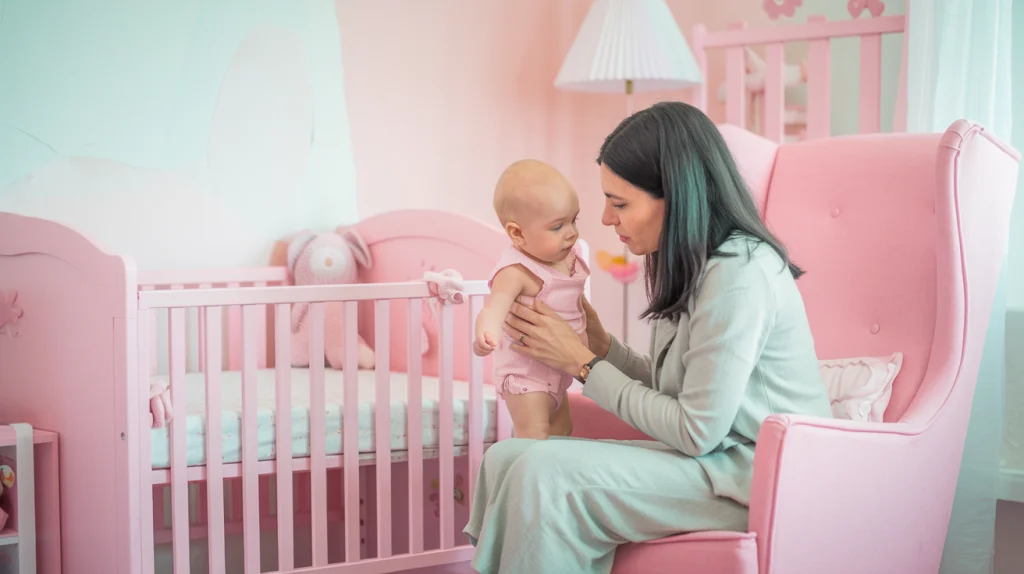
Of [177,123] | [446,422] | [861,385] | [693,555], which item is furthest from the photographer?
[177,123]

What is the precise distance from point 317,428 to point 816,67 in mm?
1357

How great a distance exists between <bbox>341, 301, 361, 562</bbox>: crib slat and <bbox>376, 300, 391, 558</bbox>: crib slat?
0.04m

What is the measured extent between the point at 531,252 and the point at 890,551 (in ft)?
2.16

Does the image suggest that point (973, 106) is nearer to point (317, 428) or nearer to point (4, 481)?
point (317, 428)

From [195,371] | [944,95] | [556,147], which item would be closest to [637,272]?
[556,147]

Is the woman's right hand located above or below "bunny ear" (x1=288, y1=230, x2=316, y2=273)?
below

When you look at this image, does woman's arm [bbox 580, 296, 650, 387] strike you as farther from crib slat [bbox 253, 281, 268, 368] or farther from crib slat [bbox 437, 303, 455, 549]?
crib slat [bbox 253, 281, 268, 368]

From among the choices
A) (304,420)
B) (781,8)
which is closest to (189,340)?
(304,420)

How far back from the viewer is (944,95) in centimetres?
197

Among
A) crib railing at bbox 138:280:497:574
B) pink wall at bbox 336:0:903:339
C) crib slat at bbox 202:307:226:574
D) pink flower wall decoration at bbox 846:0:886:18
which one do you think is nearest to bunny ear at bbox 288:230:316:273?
pink wall at bbox 336:0:903:339

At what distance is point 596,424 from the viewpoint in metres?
1.67

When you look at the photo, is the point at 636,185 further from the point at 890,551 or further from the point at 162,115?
the point at 162,115

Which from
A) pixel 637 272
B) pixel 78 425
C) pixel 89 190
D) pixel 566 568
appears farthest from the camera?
pixel 637 272

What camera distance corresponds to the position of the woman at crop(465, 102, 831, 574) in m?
1.25
